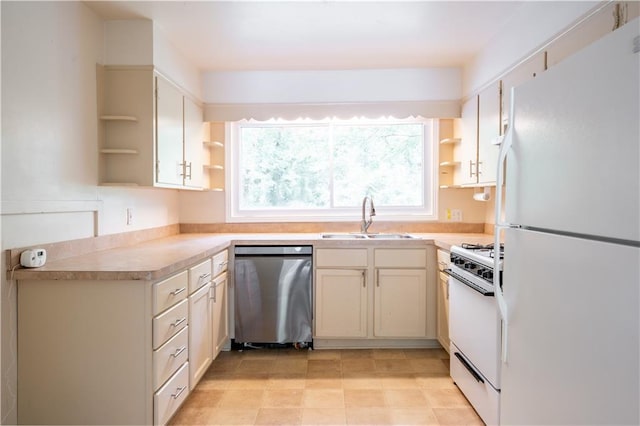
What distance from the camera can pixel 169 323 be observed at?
1.94 meters

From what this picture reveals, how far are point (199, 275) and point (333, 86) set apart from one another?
206 centimetres

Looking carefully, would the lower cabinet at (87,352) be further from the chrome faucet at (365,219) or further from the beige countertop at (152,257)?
the chrome faucet at (365,219)

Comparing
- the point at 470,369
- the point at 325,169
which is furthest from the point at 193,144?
the point at 470,369

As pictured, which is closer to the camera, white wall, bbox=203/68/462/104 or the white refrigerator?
the white refrigerator

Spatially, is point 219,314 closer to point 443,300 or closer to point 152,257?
point 152,257

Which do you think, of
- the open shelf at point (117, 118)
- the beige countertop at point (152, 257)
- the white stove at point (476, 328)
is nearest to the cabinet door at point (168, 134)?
the open shelf at point (117, 118)

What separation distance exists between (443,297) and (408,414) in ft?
3.28

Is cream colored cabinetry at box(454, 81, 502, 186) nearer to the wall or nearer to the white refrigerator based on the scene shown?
the white refrigerator

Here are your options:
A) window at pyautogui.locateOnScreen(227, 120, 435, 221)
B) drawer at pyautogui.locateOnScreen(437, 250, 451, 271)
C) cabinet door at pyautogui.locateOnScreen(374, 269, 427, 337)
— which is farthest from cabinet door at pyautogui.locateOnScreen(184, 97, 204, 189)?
drawer at pyautogui.locateOnScreen(437, 250, 451, 271)

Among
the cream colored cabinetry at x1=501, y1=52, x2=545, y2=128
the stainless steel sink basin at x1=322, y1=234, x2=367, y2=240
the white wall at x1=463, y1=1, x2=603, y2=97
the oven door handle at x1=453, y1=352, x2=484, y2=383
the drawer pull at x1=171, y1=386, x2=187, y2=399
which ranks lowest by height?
the drawer pull at x1=171, y1=386, x2=187, y2=399

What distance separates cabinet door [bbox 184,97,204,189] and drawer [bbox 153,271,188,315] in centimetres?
111

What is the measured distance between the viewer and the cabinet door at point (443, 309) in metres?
2.88

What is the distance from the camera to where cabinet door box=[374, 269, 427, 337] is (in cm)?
310

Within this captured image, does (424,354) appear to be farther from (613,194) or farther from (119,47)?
(119,47)
